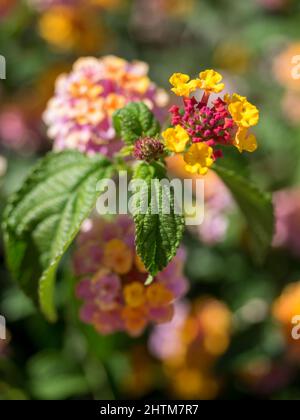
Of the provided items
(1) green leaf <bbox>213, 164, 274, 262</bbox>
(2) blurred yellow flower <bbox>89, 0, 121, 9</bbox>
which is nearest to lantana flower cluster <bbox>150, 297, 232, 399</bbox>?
(1) green leaf <bbox>213, 164, 274, 262</bbox>

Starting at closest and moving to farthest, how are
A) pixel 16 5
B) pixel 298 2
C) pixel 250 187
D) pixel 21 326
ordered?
pixel 250 187
pixel 21 326
pixel 16 5
pixel 298 2

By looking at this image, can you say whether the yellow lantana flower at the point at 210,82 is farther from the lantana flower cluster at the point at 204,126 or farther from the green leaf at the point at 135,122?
the green leaf at the point at 135,122

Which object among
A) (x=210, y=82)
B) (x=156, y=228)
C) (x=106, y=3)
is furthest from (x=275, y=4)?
(x=156, y=228)

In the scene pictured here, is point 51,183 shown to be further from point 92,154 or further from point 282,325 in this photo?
point 282,325

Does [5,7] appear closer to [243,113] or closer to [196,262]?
[196,262]

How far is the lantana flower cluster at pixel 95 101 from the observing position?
1072 mm

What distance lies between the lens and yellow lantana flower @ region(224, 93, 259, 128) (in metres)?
0.89

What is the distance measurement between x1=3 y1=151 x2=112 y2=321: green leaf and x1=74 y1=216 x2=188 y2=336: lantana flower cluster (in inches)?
2.3

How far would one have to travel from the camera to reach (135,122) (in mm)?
987

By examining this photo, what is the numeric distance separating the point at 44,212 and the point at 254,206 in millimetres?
314

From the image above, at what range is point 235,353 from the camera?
157 centimetres

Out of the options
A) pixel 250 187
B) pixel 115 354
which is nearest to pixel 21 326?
pixel 115 354

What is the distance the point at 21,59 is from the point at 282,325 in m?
1.17

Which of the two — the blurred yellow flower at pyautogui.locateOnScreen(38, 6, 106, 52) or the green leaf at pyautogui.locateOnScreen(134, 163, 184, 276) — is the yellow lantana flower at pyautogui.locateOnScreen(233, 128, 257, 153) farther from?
the blurred yellow flower at pyautogui.locateOnScreen(38, 6, 106, 52)
